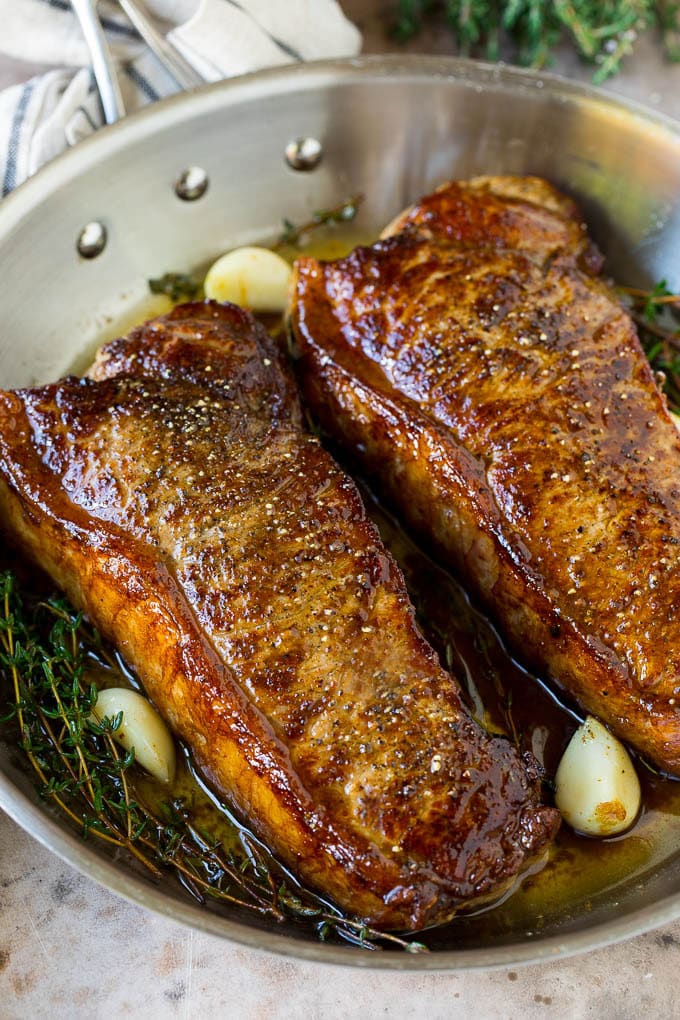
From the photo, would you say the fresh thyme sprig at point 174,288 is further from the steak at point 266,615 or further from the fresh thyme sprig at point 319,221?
the steak at point 266,615

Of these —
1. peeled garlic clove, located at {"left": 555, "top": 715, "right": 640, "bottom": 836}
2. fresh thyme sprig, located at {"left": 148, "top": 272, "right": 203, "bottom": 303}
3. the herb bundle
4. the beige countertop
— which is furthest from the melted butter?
the herb bundle

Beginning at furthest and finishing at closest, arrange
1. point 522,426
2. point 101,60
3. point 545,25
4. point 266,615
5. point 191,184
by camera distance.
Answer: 1. point 545,25
2. point 191,184
3. point 101,60
4. point 522,426
5. point 266,615

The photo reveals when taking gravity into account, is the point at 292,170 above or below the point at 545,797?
above

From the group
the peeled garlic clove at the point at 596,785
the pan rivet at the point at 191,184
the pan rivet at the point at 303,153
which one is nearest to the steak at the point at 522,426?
the peeled garlic clove at the point at 596,785

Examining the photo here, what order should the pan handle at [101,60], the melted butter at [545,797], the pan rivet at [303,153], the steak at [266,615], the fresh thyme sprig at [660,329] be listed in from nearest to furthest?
1. the steak at [266,615]
2. the melted butter at [545,797]
3. the pan handle at [101,60]
4. the fresh thyme sprig at [660,329]
5. the pan rivet at [303,153]

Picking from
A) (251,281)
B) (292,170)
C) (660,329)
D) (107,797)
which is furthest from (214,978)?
(292,170)

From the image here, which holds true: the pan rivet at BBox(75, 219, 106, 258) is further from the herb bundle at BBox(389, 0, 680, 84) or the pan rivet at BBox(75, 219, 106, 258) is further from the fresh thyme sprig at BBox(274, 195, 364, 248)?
the herb bundle at BBox(389, 0, 680, 84)

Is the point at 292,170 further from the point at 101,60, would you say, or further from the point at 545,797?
the point at 545,797

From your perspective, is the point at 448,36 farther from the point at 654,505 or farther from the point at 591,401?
the point at 654,505
